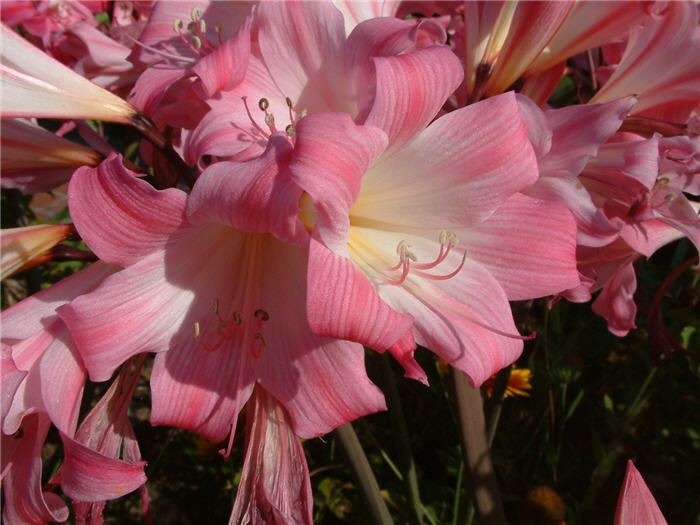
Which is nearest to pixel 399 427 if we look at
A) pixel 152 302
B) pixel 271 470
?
pixel 271 470

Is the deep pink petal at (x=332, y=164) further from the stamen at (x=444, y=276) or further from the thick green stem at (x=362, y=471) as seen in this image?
the thick green stem at (x=362, y=471)

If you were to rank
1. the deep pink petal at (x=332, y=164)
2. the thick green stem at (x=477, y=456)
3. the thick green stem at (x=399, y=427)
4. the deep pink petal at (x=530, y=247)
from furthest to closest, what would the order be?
the thick green stem at (x=399, y=427) < the thick green stem at (x=477, y=456) < the deep pink petal at (x=530, y=247) < the deep pink petal at (x=332, y=164)

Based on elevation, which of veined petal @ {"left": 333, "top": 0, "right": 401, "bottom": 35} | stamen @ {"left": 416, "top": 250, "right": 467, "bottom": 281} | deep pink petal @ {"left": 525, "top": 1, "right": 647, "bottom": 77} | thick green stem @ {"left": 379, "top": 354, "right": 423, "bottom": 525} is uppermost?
veined petal @ {"left": 333, "top": 0, "right": 401, "bottom": 35}

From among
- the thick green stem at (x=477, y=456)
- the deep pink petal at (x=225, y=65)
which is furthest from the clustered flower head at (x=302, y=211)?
the thick green stem at (x=477, y=456)

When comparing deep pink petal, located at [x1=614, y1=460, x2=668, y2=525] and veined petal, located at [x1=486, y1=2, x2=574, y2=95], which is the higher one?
veined petal, located at [x1=486, y1=2, x2=574, y2=95]

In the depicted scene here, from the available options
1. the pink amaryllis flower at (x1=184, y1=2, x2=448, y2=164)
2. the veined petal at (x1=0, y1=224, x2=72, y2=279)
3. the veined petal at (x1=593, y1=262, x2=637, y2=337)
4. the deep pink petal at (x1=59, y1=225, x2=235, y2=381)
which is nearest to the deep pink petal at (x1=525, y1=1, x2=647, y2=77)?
the pink amaryllis flower at (x1=184, y1=2, x2=448, y2=164)

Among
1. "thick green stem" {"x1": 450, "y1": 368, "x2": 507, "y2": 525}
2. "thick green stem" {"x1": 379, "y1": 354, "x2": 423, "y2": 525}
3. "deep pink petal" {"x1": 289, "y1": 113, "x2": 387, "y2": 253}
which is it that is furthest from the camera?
"thick green stem" {"x1": 379, "y1": 354, "x2": 423, "y2": 525}

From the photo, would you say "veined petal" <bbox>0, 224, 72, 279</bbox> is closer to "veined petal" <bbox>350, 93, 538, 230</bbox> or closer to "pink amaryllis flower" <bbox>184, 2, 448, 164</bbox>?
"pink amaryllis flower" <bbox>184, 2, 448, 164</bbox>
